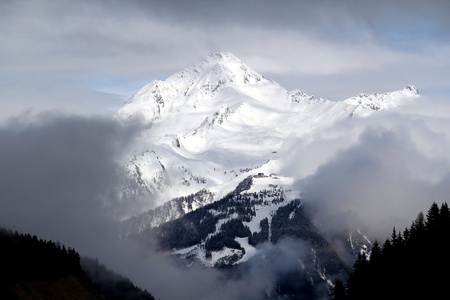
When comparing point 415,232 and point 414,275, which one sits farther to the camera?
point 415,232

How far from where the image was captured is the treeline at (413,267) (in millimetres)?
153000

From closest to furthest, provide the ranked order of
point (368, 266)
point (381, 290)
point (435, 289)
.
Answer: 1. point (435, 289)
2. point (381, 290)
3. point (368, 266)

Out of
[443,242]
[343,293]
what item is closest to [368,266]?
[343,293]

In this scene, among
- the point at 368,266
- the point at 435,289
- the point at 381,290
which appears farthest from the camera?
the point at 368,266

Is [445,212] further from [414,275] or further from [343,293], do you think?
[343,293]

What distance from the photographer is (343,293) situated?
184500 mm

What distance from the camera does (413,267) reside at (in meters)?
160

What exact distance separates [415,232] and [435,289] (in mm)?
23989

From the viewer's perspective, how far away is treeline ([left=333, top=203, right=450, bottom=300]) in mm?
153000

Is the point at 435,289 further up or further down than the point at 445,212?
further down

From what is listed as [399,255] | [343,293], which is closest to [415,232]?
[399,255]

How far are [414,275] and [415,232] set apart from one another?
17027mm

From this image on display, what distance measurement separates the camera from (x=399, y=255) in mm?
168750

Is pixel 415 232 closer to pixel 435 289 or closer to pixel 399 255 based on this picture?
pixel 399 255
